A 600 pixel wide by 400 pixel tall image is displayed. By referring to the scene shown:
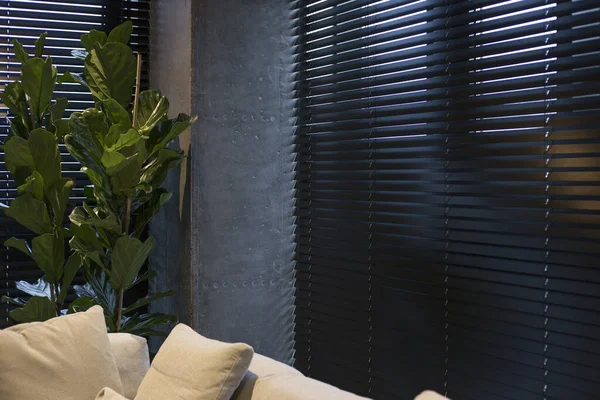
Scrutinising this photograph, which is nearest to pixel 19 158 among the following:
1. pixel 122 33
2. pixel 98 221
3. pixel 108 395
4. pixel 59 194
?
pixel 59 194

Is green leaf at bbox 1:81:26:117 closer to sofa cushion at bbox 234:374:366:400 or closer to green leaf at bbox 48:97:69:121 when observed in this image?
green leaf at bbox 48:97:69:121

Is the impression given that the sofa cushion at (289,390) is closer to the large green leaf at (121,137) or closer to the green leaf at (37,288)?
the large green leaf at (121,137)

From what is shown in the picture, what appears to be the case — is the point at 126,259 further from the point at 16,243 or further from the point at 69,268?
the point at 16,243

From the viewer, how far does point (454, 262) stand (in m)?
2.97

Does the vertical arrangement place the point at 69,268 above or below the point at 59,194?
below

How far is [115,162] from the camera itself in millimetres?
3357

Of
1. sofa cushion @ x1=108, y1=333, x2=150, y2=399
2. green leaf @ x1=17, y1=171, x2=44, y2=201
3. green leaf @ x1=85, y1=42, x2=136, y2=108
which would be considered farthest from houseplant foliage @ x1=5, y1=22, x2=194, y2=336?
sofa cushion @ x1=108, y1=333, x2=150, y2=399

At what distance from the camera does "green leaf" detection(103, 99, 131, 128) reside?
349 cm

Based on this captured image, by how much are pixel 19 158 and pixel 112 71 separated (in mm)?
612

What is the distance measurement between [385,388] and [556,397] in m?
0.94

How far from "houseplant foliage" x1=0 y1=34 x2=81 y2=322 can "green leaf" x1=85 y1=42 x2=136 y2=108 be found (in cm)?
19

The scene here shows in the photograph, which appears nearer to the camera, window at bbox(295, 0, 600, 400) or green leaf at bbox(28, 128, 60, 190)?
window at bbox(295, 0, 600, 400)

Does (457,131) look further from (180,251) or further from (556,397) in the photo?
(180,251)

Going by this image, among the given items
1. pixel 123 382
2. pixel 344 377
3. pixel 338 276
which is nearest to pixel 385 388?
pixel 344 377
